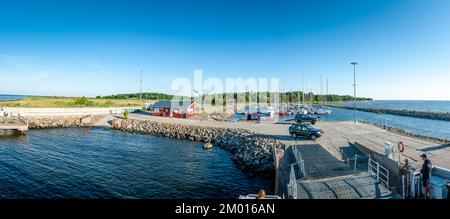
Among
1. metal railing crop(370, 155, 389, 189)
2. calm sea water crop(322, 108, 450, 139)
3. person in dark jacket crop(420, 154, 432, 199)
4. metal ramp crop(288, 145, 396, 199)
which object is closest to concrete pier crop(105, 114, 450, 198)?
metal ramp crop(288, 145, 396, 199)

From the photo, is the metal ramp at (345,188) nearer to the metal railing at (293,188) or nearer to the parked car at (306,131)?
the metal railing at (293,188)

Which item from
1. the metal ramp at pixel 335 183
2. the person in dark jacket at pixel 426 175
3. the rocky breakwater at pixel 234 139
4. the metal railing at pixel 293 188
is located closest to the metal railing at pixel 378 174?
the metal ramp at pixel 335 183

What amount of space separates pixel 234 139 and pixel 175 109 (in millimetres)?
25951

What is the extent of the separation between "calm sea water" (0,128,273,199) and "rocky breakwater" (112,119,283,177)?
1.14 m

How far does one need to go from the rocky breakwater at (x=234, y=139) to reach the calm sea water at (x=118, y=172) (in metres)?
1.14

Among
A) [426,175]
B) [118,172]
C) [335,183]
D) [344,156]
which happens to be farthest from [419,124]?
[118,172]

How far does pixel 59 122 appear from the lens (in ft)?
140

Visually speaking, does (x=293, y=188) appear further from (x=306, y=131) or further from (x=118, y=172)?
(x=306, y=131)

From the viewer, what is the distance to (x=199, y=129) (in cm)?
3378

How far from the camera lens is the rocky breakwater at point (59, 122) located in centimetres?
4017

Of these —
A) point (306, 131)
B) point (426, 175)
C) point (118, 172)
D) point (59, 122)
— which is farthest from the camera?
point (59, 122)

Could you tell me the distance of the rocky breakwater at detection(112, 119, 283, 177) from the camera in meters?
19.5
